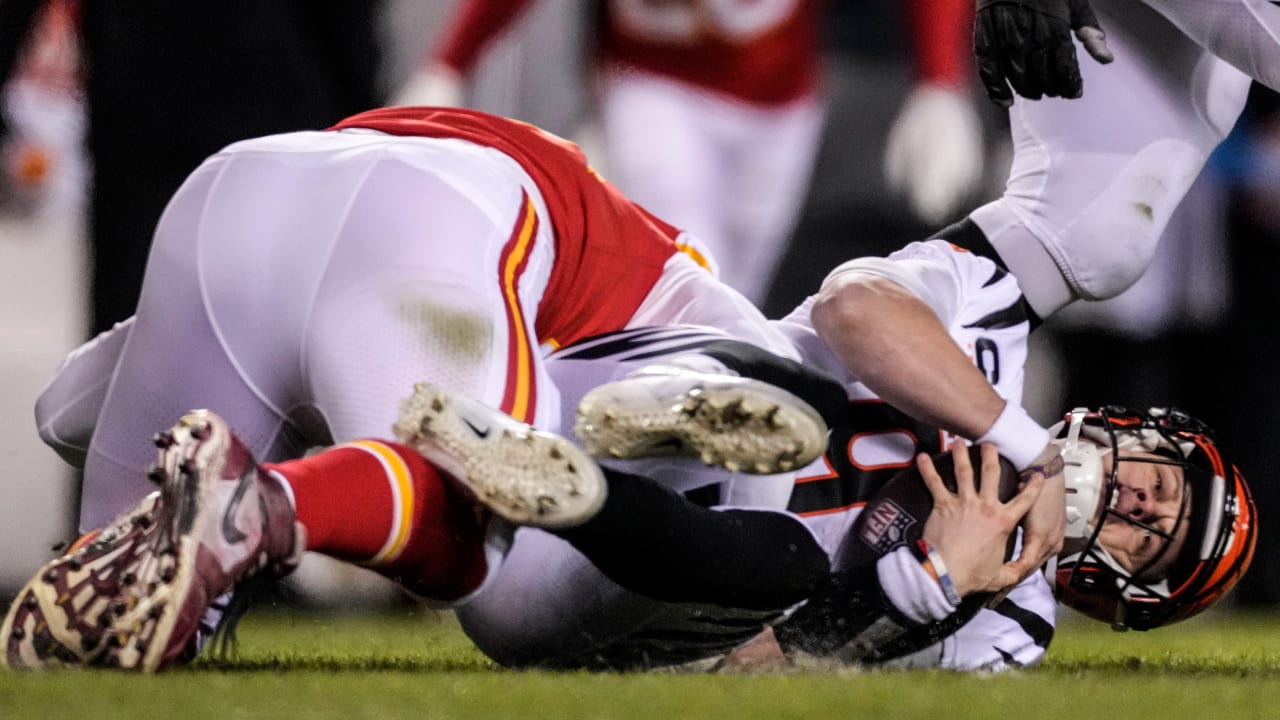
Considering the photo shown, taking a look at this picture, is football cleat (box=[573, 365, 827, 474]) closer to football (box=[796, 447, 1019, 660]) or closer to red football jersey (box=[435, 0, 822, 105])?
football (box=[796, 447, 1019, 660])

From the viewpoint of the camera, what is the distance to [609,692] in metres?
2.20

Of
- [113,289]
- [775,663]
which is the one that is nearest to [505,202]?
[775,663]

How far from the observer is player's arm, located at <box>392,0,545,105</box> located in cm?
480

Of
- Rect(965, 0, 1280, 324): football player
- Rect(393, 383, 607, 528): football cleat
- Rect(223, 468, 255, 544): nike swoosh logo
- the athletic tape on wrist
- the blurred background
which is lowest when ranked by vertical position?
the blurred background

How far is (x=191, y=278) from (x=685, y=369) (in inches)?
26.3

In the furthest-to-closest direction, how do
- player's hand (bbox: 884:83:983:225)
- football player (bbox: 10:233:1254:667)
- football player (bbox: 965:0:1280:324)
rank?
player's hand (bbox: 884:83:983:225) → football player (bbox: 965:0:1280:324) → football player (bbox: 10:233:1254:667)

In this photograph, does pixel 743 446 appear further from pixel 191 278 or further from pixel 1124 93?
pixel 1124 93

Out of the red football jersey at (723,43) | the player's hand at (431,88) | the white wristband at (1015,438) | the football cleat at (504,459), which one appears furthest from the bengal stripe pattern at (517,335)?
the red football jersey at (723,43)

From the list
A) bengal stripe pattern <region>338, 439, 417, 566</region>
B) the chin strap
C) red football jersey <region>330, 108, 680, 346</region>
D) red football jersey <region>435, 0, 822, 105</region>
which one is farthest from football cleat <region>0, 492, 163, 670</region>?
red football jersey <region>435, 0, 822, 105</region>

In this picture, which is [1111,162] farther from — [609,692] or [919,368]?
Result: [609,692]

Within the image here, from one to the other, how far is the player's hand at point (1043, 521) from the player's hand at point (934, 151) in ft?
7.51

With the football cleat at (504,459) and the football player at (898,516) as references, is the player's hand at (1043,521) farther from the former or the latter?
the football cleat at (504,459)

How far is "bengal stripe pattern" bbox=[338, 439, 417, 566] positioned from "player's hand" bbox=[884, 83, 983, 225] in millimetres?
2968

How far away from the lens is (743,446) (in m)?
2.25
